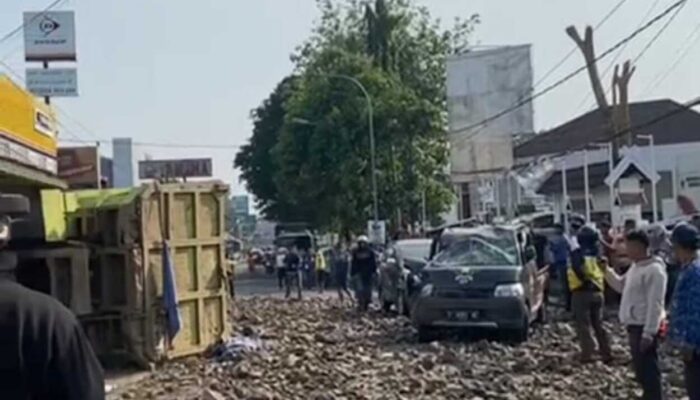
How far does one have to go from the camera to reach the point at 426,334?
19.3m

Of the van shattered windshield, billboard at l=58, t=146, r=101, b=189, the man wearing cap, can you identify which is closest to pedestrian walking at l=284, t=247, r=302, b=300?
billboard at l=58, t=146, r=101, b=189

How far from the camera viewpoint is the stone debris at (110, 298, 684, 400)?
42.5 ft

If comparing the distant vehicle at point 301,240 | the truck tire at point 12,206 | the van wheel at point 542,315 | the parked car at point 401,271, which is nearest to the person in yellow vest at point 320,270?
the distant vehicle at point 301,240

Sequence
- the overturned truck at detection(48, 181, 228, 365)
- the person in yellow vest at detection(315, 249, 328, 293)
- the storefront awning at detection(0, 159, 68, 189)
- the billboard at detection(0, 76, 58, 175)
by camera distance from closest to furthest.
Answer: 1. the storefront awning at detection(0, 159, 68, 189)
2. the billboard at detection(0, 76, 58, 175)
3. the overturned truck at detection(48, 181, 228, 365)
4. the person in yellow vest at detection(315, 249, 328, 293)

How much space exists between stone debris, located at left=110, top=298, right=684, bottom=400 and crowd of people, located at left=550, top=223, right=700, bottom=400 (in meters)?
0.70

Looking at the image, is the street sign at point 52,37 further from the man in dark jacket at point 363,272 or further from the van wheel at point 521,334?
the van wheel at point 521,334

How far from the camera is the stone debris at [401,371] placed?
13.0 metres

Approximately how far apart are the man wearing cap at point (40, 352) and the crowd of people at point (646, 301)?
5.55 meters

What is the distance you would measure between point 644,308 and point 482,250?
10019 millimetres

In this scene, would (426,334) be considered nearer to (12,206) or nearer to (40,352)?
(12,206)

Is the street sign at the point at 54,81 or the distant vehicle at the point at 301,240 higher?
the street sign at the point at 54,81

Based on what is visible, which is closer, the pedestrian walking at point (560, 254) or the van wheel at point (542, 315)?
the van wheel at point (542, 315)

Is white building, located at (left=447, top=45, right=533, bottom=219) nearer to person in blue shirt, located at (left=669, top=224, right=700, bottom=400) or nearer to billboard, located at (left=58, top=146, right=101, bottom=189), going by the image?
billboard, located at (left=58, top=146, right=101, bottom=189)

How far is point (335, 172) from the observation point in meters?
53.4
